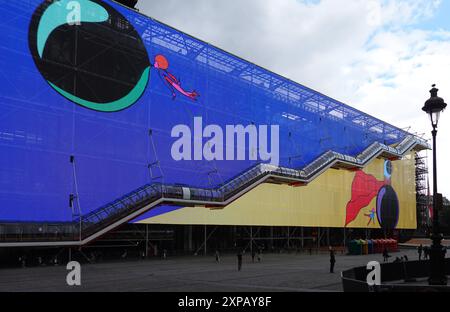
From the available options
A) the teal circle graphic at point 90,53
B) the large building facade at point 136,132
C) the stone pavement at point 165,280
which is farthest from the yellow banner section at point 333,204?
the stone pavement at point 165,280

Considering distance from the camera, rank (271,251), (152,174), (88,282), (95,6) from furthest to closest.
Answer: (271,251) < (152,174) < (95,6) < (88,282)

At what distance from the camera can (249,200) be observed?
1925 inches

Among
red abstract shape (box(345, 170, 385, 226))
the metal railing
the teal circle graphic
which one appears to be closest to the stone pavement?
the metal railing

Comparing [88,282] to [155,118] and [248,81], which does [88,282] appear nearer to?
[155,118]

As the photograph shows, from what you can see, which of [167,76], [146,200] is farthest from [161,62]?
[146,200]

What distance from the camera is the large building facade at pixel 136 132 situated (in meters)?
30.9

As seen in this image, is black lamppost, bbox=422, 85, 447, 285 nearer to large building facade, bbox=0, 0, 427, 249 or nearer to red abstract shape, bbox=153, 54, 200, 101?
large building facade, bbox=0, 0, 427, 249

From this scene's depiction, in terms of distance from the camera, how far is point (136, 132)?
38.2 metres

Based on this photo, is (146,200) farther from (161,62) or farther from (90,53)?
(161,62)

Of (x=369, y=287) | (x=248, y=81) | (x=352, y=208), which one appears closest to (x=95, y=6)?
(x=248, y=81)

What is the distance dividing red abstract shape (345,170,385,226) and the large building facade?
7.07 m

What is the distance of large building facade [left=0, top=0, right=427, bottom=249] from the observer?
3086 cm

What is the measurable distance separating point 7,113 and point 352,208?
49018mm

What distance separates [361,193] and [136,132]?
41061mm
